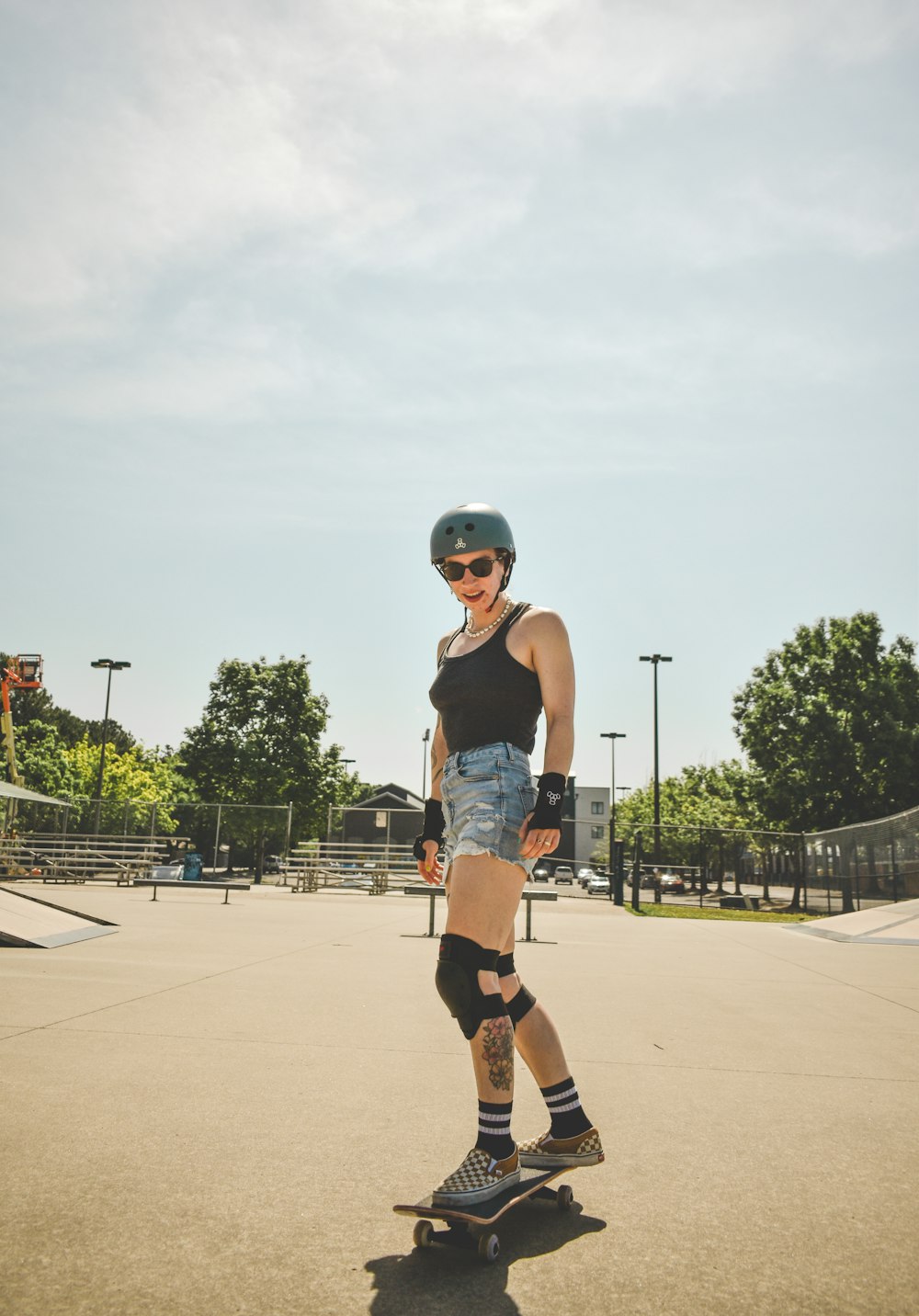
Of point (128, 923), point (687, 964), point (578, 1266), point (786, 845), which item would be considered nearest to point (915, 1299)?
point (578, 1266)

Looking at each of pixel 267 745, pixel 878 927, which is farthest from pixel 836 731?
pixel 267 745

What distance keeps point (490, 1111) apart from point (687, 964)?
6.85 metres

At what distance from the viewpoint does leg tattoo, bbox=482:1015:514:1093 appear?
2424mm

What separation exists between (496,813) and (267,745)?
42.4m

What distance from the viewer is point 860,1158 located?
2.78 m

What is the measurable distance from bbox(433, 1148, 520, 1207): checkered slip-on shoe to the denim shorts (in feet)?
2.48

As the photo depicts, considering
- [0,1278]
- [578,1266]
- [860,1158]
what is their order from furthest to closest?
1. [860,1158]
2. [578,1266]
3. [0,1278]

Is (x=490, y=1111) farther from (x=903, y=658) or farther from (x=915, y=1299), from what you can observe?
(x=903, y=658)

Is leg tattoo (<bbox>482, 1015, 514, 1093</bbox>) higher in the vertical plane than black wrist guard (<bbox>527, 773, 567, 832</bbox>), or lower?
lower

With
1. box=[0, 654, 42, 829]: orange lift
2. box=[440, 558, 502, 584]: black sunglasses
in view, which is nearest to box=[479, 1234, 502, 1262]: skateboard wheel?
box=[440, 558, 502, 584]: black sunglasses

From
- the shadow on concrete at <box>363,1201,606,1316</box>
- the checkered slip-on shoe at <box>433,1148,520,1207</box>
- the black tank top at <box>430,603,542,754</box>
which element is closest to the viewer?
the shadow on concrete at <box>363,1201,606,1316</box>

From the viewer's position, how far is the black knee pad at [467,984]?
8.18 ft

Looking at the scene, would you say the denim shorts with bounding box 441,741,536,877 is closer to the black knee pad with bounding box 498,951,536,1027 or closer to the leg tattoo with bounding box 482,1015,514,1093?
the black knee pad with bounding box 498,951,536,1027

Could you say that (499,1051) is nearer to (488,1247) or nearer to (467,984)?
(467,984)
